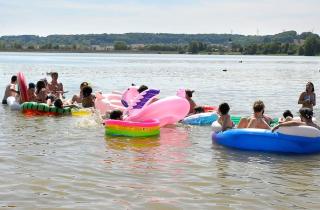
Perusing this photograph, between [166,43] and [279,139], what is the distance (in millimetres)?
168302

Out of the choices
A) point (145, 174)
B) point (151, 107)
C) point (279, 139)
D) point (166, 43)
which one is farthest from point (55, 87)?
point (166, 43)

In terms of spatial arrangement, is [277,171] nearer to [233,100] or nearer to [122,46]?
[233,100]

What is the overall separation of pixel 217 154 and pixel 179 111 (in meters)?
2.58

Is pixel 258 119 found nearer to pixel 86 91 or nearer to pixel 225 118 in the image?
pixel 225 118

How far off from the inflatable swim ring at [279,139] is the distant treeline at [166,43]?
122 metres

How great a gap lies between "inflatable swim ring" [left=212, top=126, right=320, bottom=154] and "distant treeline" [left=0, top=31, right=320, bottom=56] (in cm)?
12241

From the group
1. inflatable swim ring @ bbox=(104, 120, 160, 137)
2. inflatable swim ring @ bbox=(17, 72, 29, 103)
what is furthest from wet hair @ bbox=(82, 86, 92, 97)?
inflatable swim ring @ bbox=(104, 120, 160, 137)

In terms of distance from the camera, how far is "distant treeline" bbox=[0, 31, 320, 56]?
137125 mm

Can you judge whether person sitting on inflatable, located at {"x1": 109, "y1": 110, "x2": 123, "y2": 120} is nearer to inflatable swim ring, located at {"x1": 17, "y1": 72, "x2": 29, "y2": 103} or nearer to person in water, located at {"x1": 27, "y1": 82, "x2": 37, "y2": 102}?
person in water, located at {"x1": 27, "y1": 82, "x2": 37, "y2": 102}

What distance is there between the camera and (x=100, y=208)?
5801 mm

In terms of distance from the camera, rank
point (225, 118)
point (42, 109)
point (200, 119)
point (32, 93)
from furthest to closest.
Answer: point (32, 93) → point (42, 109) → point (200, 119) → point (225, 118)

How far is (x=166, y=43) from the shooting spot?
577 ft

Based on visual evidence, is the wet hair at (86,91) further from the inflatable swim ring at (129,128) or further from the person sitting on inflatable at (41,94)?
the inflatable swim ring at (129,128)

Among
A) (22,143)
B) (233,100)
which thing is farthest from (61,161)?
(233,100)
